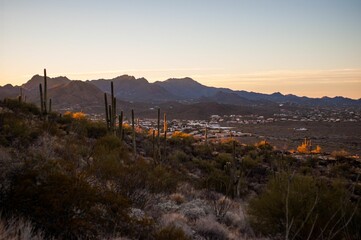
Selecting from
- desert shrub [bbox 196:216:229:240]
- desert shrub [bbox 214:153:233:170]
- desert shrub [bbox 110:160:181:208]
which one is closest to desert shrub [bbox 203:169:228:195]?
desert shrub [bbox 214:153:233:170]

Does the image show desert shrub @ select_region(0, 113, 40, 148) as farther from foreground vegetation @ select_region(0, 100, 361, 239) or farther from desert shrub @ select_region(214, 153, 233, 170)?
desert shrub @ select_region(214, 153, 233, 170)

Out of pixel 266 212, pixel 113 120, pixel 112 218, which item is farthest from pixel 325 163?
pixel 112 218

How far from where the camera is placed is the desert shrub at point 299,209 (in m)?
8.58

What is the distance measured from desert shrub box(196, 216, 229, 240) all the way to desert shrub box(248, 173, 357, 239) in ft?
3.90

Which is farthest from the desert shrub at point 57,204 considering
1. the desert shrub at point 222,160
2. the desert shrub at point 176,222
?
the desert shrub at point 222,160

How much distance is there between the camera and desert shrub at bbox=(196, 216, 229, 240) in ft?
28.2

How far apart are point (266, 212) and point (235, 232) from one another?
0.93 metres

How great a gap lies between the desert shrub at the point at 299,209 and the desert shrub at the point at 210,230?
3.90ft

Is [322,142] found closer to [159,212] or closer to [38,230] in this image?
[159,212]

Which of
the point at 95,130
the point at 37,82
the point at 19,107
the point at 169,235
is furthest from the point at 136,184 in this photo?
the point at 37,82

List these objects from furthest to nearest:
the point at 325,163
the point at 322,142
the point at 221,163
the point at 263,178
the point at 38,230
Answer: the point at 322,142 < the point at 325,163 < the point at 221,163 < the point at 263,178 < the point at 38,230

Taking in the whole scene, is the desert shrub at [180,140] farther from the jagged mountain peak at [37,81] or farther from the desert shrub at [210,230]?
the jagged mountain peak at [37,81]

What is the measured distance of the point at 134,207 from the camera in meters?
8.98

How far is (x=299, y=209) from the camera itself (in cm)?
859
